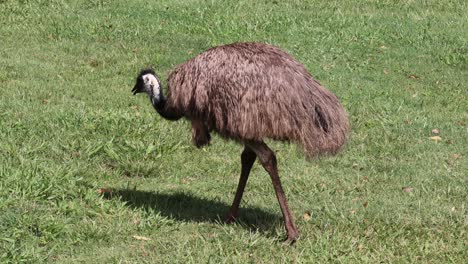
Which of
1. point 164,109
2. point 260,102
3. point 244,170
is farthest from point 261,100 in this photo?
point 164,109

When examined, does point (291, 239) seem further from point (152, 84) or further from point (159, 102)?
point (152, 84)

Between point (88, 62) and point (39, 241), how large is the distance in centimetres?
551

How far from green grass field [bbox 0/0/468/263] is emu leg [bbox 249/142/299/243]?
0.12m

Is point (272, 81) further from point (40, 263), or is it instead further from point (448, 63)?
point (448, 63)

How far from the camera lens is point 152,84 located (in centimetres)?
702

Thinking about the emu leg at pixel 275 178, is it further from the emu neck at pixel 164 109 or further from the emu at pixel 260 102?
the emu neck at pixel 164 109

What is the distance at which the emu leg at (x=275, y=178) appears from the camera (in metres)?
6.42

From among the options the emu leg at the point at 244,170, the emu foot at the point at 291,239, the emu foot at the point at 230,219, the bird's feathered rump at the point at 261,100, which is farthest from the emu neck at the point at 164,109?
the emu foot at the point at 291,239

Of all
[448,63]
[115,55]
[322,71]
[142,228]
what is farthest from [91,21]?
[142,228]

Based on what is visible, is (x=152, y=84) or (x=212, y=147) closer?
(x=152, y=84)

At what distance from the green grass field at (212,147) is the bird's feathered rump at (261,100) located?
82 cm

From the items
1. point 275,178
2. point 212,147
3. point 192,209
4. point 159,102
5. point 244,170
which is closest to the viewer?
point 275,178

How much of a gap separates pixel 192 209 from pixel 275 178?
1126mm

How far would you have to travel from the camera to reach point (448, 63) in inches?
481
